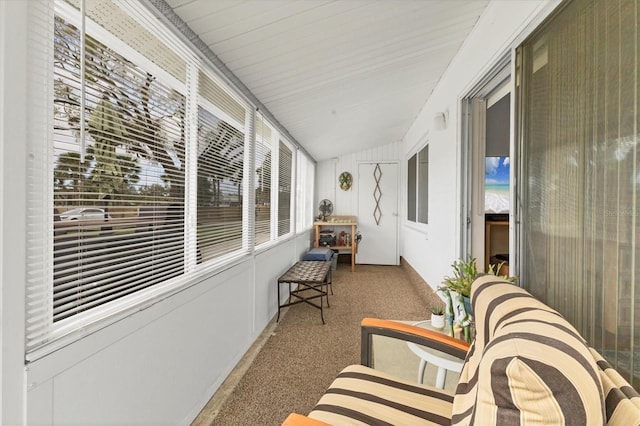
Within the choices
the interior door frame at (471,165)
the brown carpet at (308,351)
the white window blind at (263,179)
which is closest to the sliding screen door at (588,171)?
the interior door frame at (471,165)

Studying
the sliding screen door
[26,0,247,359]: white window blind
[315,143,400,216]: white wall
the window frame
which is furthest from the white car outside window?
[315,143,400,216]: white wall

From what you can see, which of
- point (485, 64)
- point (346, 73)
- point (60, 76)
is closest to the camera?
point (60, 76)

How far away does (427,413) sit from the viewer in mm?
1031

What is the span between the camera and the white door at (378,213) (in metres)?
5.54

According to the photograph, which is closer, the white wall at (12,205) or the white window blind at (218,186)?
the white wall at (12,205)

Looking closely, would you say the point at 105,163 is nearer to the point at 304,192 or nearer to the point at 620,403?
the point at 620,403

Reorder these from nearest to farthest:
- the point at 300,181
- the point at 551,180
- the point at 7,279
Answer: the point at 7,279, the point at 551,180, the point at 300,181

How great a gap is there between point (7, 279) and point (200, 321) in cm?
100

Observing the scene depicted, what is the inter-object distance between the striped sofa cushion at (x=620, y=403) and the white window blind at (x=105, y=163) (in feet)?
4.57

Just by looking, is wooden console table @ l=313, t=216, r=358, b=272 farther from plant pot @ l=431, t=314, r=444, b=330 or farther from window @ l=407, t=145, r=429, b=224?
plant pot @ l=431, t=314, r=444, b=330

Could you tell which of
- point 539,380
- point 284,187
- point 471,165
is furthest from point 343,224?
point 539,380

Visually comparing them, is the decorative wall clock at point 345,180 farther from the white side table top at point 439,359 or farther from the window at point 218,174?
the white side table top at point 439,359

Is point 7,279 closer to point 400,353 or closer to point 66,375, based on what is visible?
point 66,375

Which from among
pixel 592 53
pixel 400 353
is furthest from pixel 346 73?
pixel 400 353
